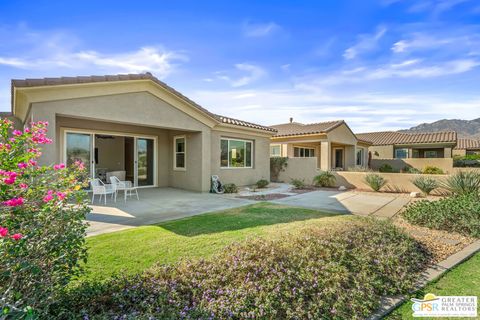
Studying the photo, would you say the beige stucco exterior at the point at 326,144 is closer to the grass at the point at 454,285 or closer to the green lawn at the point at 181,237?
the green lawn at the point at 181,237

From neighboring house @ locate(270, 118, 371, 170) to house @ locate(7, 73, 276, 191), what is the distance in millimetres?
4771

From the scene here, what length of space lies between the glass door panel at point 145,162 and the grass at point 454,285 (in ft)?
43.5

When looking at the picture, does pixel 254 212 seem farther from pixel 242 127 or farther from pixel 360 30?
pixel 360 30

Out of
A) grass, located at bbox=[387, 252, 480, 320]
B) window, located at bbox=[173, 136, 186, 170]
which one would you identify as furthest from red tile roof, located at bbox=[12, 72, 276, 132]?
grass, located at bbox=[387, 252, 480, 320]

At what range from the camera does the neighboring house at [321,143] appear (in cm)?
2014

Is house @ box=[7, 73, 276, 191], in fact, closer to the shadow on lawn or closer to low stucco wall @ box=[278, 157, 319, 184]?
low stucco wall @ box=[278, 157, 319, 184]

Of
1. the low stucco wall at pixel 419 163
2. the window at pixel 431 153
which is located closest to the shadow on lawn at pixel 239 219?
the low stucco wall at pixel 419 163

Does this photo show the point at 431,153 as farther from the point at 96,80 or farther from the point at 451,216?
the point at 96,80

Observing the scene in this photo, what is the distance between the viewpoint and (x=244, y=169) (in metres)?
15.9

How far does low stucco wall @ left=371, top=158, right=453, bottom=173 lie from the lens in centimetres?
2322

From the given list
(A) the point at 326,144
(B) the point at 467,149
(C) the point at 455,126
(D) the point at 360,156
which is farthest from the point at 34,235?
(C) the point at 455,126

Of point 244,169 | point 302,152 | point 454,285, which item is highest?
point 302,152

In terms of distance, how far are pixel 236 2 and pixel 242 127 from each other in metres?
7.03

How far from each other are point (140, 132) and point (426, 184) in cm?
1508
